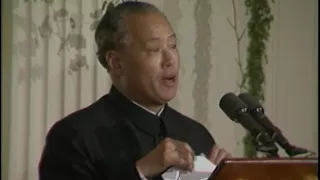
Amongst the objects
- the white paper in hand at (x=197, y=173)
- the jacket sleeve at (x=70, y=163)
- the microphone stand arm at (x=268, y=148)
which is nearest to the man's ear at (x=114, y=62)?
the jacket sleeve at (x=70, y=163)

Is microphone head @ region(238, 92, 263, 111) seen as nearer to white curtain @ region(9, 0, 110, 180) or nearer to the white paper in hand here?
the white paper in hand

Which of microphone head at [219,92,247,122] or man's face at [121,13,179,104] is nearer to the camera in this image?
microphone head at [219,92,247,122]

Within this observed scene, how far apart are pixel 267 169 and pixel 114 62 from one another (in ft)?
1.76

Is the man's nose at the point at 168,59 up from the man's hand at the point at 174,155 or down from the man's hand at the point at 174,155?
up

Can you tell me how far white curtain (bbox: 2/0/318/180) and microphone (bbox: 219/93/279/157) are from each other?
625 mm

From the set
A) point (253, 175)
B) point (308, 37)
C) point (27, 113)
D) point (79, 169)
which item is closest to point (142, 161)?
point (79, 169)

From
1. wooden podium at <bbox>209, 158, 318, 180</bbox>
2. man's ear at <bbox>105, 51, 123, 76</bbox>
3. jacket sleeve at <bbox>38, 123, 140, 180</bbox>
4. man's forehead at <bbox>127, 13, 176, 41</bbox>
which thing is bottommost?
jacket sleeve at <bbox>38, 123, 140, 180</bbox>

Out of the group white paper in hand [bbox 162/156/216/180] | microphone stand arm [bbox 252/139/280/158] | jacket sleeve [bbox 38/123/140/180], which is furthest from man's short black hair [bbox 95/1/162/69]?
microphone stand arm [bbox 252/139/280/158]

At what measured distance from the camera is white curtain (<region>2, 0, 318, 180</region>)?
1431 mm

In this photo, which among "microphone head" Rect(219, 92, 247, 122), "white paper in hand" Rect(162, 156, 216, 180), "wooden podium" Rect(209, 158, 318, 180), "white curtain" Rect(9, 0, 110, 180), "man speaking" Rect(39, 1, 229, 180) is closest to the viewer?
"wooden podium" Rect(209, 158, 318, 180)

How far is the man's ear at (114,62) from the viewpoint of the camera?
125 centimetres

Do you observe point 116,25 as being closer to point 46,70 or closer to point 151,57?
point 151,57

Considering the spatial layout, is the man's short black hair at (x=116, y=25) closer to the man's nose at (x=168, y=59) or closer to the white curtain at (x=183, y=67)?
the man's nose at (x=168, y=59)

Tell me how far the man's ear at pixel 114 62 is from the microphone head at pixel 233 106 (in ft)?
1.22
